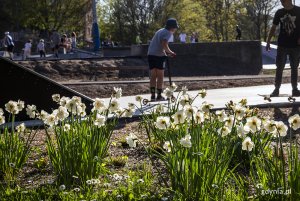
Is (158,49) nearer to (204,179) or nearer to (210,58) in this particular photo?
(204,179)

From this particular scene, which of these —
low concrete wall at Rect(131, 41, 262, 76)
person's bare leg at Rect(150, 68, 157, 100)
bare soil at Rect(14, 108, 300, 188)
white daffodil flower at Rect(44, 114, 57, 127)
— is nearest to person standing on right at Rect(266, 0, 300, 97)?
person's bare leg at Rect(150, 68, 157, 100)

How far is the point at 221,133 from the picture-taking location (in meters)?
4.11

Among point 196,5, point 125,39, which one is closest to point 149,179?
point 125,39

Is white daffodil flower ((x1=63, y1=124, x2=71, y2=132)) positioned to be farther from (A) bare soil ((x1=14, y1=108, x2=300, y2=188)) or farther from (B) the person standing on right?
(B) the person standing on right

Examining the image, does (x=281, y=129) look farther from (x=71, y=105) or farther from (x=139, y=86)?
(x=139, y=86)

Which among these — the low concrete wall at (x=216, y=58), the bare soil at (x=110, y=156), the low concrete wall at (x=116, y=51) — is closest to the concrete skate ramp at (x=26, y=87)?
the bare soil at (x=110, y=156)

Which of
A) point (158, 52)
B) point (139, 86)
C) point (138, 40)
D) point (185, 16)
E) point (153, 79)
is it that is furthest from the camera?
point (185, 16)

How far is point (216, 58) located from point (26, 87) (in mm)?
21042

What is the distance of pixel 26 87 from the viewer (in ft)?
27.0

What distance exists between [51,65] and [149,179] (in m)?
19.8

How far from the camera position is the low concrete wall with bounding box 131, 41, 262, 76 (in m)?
26.3

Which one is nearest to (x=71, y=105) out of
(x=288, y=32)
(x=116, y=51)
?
(x=288, y=32)

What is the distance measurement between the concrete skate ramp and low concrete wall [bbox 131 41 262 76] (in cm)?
1734

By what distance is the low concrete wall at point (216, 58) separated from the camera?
1037 inches
